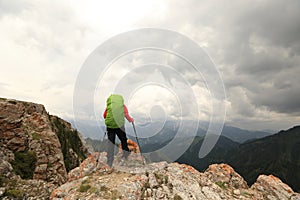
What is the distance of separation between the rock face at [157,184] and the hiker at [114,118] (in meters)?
1.64

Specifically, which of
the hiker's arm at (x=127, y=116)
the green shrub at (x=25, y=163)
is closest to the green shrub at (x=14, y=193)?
the green shrub at (x=25, y=163)

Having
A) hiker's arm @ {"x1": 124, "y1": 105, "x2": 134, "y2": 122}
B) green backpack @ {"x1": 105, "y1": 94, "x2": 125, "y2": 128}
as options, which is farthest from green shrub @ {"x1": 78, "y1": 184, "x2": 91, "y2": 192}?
hiker's arm @ {"x1": 124, "y1": 105, "x2": 134, "y2": 122}

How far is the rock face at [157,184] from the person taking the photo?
10211mm

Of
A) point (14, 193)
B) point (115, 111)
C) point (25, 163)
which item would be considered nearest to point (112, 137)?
point (115, 111)

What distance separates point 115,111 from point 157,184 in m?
5.88

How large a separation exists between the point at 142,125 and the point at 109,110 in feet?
13.1

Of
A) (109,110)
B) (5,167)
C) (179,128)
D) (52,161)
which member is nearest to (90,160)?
(109,110)

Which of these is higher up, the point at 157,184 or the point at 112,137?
the point at 112,137

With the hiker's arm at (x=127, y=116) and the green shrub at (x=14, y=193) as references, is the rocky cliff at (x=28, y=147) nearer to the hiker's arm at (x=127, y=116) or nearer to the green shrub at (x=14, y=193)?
the green shrub at (x=14, y=193)

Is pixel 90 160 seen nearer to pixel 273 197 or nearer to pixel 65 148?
pixel 273 197

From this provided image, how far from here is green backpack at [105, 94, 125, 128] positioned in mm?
11953

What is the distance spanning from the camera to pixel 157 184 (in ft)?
37.1

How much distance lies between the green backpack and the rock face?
3.72 m

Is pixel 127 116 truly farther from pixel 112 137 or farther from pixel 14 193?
pixel 14 193
